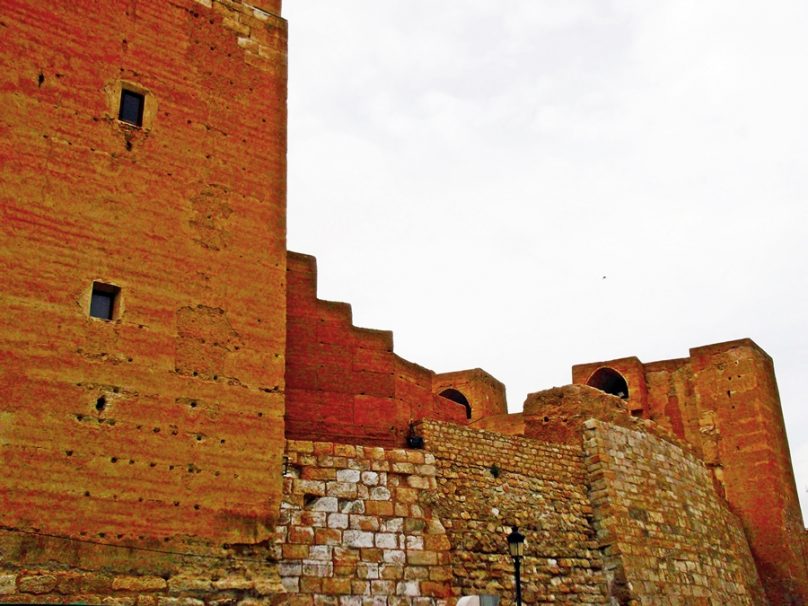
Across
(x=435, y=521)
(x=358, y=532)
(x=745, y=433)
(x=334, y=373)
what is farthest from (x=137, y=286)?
(x=745, y=433)

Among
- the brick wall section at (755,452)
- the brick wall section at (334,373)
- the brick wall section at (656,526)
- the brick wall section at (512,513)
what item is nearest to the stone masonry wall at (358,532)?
the brick wall section at (512,513)

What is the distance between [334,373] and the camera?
13.4 meters

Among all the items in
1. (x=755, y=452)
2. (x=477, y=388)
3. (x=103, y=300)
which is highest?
(x=477, y=388)

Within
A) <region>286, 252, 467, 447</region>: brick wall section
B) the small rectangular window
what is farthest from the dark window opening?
<region>286, 252, 467, 447</region>: brick wall section

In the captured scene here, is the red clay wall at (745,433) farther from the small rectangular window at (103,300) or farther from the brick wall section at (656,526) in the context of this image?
the small rectangular window at (103,300)

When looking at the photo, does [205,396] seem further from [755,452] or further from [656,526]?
[755,452]

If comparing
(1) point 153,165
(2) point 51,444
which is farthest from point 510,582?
(1) point 153,165

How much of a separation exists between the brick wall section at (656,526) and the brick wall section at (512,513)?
0.37 m

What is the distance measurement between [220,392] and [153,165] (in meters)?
3.07

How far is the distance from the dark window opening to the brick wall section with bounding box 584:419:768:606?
31.2 feet

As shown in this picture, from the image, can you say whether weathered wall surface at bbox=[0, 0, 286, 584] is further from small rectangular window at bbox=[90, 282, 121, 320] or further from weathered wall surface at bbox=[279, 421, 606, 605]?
weathered wall surface at bbox=[279, 421, 606, 605]

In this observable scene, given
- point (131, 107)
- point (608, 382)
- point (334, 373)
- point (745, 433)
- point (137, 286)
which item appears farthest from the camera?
point (608, 382)

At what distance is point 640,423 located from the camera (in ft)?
57.4

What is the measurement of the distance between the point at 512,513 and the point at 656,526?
364cm
